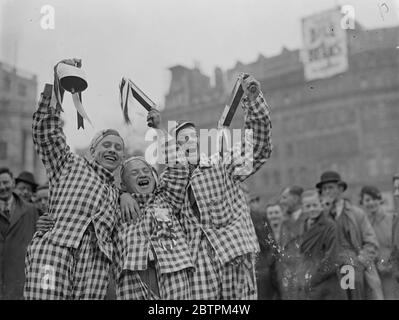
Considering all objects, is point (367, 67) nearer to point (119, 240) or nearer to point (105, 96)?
point (105, 96)

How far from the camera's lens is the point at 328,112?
383cm

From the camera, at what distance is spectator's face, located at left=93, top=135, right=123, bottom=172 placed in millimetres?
2105

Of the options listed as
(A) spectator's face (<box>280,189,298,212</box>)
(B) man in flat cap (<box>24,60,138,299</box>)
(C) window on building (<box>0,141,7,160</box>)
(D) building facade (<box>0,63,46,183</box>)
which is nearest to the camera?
(B) man in flat cap (<box>24,60,138,299</box>)

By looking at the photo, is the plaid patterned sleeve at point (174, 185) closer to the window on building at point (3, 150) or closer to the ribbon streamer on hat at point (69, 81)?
the ribbon streamer on hat at point (69, 81)

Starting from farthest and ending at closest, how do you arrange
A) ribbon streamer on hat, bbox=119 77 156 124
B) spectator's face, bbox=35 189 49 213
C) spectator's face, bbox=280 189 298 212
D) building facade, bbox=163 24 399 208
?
spectator's face, bbox=280 189 298 212 < building facade, bbox=163 24 399 208 < spectator's face, bbox=35 189 49 213 < ribbon streamer on hat, bbox=119 77 156 124

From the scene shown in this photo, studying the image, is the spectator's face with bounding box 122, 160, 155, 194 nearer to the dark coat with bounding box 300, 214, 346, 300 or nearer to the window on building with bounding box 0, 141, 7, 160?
the dark coat with bounding box 300, 214, 346, 300

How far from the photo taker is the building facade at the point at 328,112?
3.39 meters

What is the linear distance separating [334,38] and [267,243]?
1487mm

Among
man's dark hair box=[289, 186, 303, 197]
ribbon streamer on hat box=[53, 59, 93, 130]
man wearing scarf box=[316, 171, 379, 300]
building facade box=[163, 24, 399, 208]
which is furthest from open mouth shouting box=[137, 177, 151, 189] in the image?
man's dark hair box=[289, 186, 303, 197]

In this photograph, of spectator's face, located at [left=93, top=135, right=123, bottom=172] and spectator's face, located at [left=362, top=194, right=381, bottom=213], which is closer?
spectator's face, located at [left=93, top=135, right=123, bottom=172]

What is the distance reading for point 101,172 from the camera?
2076 mm

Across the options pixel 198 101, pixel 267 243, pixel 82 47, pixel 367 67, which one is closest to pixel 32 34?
pixel 82 47

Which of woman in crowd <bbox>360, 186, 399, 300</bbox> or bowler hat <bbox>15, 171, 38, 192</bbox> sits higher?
bowler hat <bbox>15, 171, 38, 192</bbox>

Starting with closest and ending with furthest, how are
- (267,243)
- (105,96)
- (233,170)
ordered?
(233,170) → (105,96) → (267,243)
